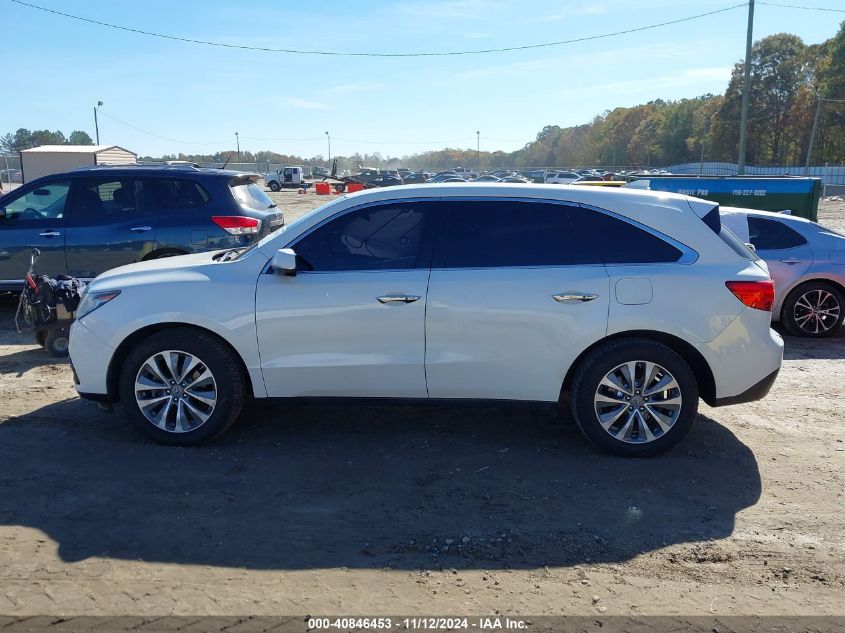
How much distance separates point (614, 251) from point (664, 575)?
7.22 feet

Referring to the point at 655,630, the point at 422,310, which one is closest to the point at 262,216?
the point at 422,310

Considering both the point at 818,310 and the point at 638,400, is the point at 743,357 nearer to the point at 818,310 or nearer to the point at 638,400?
the point at 638,400

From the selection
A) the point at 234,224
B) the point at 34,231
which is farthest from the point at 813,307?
the point at 34,231

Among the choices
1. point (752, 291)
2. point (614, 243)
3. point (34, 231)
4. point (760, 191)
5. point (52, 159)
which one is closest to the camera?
point (752, 291)

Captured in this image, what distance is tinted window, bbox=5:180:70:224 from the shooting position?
9.15m

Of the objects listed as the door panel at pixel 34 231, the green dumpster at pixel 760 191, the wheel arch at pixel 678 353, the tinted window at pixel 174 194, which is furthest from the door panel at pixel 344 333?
the green dumpster at pixel 760 191

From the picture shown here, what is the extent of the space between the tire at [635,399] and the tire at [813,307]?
16.2 ft

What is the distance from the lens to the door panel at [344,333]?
499 cm

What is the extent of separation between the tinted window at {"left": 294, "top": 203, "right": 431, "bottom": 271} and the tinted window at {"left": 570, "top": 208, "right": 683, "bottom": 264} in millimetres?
1047

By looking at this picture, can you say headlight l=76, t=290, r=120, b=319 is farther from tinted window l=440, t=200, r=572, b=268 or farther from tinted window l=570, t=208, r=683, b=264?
tinted window l=570, t=208, r=683, b=264

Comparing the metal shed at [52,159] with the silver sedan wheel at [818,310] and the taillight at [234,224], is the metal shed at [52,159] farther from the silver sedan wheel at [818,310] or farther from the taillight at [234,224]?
the silver sedan wheel at [818,310]

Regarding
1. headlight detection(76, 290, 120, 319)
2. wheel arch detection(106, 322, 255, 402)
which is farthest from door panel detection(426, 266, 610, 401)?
headlight detection(76, 290, 120, 319)

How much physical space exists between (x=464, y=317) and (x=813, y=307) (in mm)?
6073

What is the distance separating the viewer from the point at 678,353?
509 cm
